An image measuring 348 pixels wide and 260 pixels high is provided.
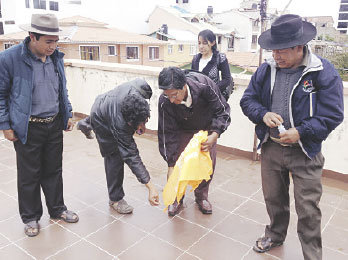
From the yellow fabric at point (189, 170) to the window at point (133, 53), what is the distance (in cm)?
2396

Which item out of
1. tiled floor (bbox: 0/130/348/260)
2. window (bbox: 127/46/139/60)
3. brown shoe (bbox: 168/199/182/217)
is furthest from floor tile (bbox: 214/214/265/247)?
window (bbox: 127/46/139/60)

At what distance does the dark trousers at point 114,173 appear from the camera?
3085mm

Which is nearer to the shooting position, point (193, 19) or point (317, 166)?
point (317, 166)

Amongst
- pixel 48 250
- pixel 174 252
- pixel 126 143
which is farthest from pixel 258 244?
pixel 48 250

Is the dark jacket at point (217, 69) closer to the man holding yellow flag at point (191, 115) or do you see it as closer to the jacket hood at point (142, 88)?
the man holding yellow flag at point (191, 115)

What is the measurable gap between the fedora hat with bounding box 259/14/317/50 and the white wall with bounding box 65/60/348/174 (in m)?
2.11

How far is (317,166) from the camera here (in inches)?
85.4

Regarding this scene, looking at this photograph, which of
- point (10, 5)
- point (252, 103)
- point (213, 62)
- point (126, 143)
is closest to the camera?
point (252, 103)

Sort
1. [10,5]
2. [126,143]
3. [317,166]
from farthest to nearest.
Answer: [10,5]
[126,143]
[317,166]

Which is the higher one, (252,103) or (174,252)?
(252,103)

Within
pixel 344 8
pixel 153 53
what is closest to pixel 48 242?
pixel 153 53

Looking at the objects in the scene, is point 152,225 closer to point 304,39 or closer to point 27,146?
point 27,146

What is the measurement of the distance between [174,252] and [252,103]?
53.1 inches

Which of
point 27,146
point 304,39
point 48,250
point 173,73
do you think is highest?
point 304,39
